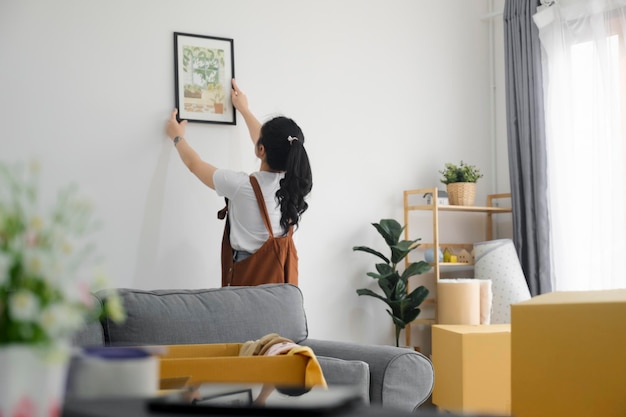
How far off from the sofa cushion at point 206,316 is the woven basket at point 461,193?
2001 millimetres

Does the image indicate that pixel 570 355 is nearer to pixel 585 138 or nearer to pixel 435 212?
pixel 435 212

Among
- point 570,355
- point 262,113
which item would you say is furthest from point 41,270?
point 262,113

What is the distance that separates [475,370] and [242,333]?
1.85 m

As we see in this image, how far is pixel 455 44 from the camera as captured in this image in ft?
16.7

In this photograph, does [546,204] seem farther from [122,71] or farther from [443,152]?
[122,71]

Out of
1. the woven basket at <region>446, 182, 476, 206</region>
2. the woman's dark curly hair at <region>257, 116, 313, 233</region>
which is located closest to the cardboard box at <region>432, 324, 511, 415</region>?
the woven basket at <region>446, 182, 476, 206</region>

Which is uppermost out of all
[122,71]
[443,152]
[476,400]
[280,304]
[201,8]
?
[201,8]

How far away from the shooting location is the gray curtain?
4.74 metres

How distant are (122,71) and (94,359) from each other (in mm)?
2960

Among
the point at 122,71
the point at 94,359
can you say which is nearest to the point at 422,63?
the point at 122,71

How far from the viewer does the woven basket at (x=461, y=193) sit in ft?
15.6

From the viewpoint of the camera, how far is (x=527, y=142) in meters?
4.83

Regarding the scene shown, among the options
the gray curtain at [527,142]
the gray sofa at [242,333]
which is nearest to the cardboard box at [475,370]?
the gray curtain at [527,142]

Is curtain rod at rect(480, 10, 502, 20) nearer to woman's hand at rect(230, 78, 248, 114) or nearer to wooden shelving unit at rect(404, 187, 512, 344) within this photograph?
wooden shelving unit at rect(404, 187, 512, 344)
